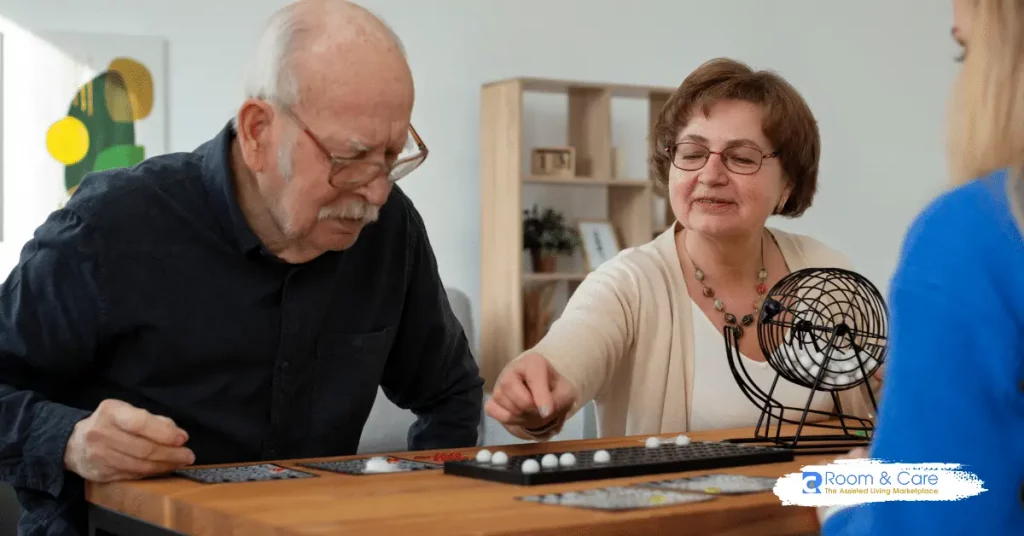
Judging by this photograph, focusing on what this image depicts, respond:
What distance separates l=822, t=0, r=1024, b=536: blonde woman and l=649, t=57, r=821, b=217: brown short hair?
5.02 feet

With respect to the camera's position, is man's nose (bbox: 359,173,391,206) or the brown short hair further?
the brown short hair

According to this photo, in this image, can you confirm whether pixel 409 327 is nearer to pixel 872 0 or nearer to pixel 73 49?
pixel 73 49

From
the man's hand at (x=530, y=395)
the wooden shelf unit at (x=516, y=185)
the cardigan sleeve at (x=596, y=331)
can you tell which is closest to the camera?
the man's hand at (x=530, y=395)

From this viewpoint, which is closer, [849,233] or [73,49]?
[73,49]

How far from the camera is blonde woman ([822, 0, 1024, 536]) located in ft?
3.12

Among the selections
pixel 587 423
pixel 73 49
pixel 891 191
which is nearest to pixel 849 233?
pixel 891 191

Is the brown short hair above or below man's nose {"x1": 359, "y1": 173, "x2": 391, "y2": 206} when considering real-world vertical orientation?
above

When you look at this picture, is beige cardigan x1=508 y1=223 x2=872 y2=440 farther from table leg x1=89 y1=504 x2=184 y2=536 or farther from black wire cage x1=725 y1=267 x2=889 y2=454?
table leg x1=89 y1=504 x2=184 y2=536

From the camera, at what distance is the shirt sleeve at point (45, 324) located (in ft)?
5.65

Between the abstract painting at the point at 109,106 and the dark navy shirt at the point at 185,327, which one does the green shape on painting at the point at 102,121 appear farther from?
the dark navy shirt at the point at 185,327

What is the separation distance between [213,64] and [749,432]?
4168mm

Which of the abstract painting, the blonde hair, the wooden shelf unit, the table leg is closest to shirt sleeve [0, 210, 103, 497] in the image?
the table leg

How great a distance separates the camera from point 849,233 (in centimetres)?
710

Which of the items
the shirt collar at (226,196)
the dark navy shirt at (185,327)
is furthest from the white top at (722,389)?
the shirt collar at (226,196)
